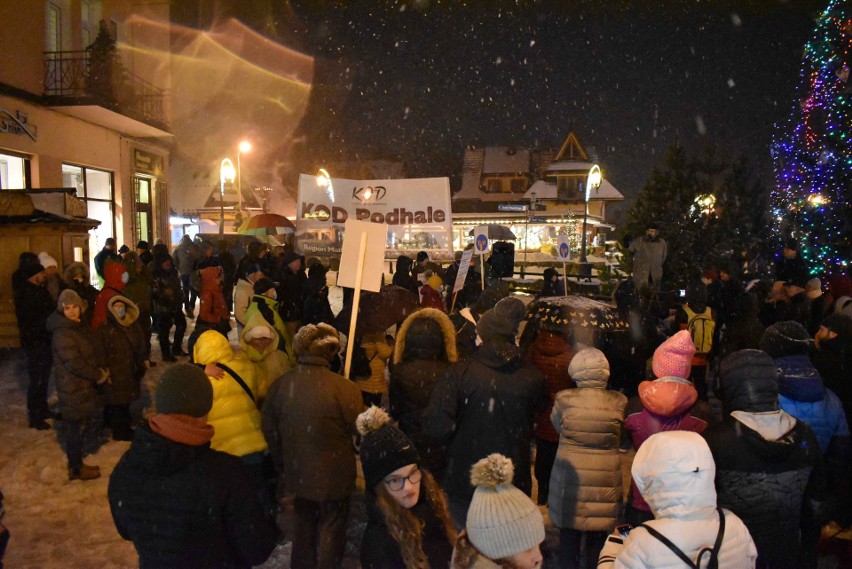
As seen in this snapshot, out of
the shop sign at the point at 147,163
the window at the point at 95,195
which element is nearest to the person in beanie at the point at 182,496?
the window at the point at 95,195

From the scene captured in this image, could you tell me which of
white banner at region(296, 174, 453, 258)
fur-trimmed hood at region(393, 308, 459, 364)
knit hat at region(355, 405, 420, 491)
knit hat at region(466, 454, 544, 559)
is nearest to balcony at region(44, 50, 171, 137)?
white banner at region(296, 174, 453, 258)

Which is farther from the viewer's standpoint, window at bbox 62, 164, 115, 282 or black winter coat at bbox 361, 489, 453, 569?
window at bbox 62, 164, 115, 282

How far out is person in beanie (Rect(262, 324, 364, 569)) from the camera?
3902mm

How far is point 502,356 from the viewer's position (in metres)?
4.00

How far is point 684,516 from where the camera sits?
2346 millimetres

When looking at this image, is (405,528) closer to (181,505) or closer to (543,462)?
(181,505)

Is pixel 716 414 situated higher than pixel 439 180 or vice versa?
pixel 439 180

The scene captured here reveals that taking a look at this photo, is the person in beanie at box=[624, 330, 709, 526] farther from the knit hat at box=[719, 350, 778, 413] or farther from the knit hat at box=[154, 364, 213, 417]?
the knit hat at box=[154, 364, 213, 417]

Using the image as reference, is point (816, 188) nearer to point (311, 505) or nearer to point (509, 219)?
point (311, 505)

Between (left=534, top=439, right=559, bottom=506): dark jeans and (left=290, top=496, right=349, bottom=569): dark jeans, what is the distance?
194 centimetres

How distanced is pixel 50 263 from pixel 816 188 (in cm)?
1326

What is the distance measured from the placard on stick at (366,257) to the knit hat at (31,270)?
434 cm

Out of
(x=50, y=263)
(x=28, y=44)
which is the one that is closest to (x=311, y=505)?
(x=50, y=263)

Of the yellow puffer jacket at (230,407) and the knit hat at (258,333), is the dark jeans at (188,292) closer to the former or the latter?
A: the knit hat at (258,333)
